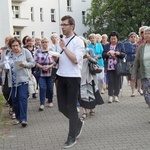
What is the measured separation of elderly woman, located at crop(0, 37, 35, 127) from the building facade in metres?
30.3

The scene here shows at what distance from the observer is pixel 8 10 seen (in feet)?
124

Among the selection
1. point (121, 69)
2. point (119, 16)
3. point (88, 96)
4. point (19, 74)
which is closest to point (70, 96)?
point (19, 74)

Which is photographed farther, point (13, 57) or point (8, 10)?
point (8, 10)

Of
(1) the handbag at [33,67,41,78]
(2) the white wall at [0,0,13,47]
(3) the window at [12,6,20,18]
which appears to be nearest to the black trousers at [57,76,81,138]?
(1) the handbag at [33,67,41,78]

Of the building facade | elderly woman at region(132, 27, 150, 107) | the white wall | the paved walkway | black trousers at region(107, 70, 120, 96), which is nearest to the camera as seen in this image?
the paved walkway

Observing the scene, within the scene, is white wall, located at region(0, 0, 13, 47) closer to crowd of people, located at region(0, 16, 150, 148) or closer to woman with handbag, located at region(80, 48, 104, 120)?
crowd of people, located at region(0, 16, 150, 148)

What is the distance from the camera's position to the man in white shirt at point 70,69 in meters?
5.72

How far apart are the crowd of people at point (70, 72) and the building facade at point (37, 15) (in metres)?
27.5

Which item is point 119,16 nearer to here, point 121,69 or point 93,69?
point 121,69

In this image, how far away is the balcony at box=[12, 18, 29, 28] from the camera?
4281cm

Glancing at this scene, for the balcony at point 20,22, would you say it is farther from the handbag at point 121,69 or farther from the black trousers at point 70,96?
the black trousers at point 70,96

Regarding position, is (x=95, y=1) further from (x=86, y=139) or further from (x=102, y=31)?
(x=86, y=139)

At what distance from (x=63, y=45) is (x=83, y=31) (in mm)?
47478

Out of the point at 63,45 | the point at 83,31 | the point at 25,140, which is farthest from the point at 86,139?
the point at 83,31
